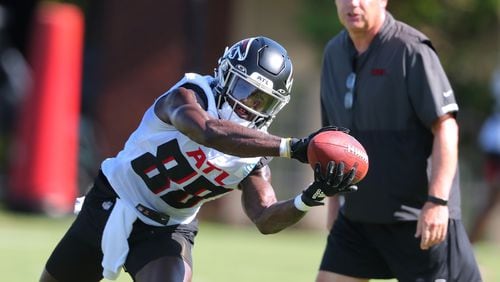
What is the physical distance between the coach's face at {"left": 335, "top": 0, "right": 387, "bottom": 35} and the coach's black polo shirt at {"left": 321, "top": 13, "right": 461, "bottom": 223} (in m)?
0.06

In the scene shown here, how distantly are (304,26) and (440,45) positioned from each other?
5.63 feet

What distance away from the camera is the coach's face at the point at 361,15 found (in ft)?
20.4

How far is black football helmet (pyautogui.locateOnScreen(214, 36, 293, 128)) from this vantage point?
5.43 meters

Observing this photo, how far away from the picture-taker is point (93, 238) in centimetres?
592

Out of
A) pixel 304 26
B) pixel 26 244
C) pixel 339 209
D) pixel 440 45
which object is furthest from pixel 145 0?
pixel 339 209

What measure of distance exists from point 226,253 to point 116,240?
5623 millimetres

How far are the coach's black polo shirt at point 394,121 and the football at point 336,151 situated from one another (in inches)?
41.6

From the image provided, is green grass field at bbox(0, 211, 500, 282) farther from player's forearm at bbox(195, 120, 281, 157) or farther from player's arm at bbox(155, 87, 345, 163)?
player's forearm at bbox(195, 120, 281, 157)

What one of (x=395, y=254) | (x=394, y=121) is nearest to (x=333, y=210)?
(x=395, y=254)

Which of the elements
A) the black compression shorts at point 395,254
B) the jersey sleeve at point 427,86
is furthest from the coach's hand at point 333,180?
the black compression shorts at point 395,254

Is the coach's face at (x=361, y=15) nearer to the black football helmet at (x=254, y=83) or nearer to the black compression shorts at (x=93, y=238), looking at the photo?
the black football helmet at (x=254, y=83)

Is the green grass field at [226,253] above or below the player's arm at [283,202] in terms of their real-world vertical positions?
below

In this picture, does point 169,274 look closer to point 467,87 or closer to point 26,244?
point 26,244

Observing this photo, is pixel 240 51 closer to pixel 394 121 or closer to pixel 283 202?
pixel 283 202
